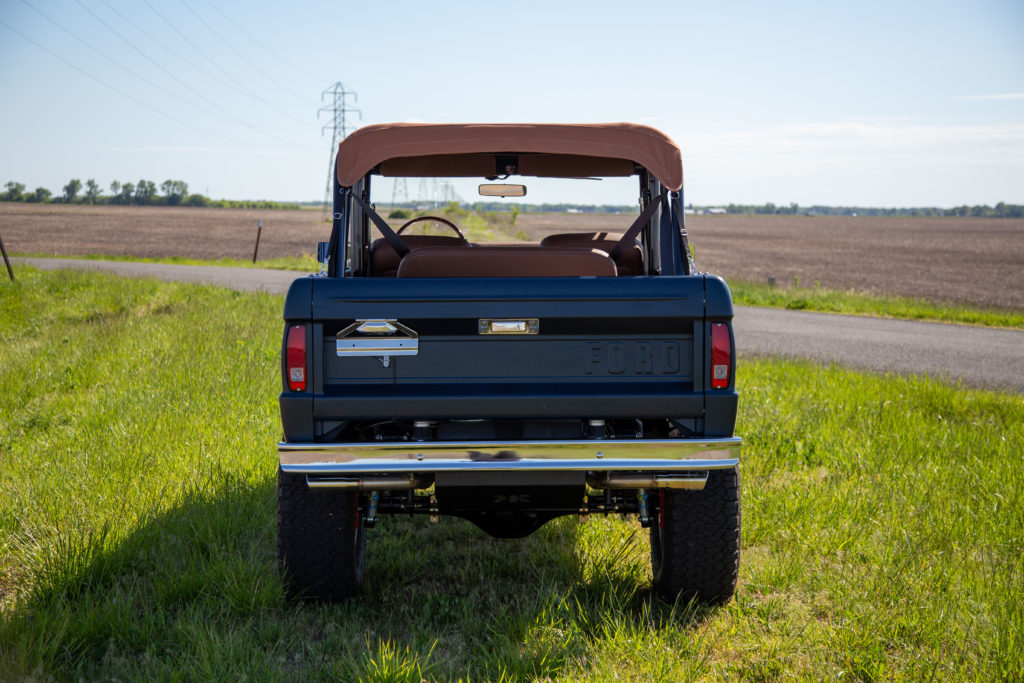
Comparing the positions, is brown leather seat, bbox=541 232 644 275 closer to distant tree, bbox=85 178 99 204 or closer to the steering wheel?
the steering wheel

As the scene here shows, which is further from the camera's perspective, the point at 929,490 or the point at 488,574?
the point at 929,490

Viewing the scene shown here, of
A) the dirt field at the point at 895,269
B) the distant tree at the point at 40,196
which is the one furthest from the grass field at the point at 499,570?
the distant tree at the point at 40,196

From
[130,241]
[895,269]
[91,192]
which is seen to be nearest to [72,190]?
[91,192]

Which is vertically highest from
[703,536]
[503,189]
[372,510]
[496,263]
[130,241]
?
[130,241]

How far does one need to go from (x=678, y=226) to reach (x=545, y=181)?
1.03m

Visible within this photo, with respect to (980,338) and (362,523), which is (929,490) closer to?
(362,523)

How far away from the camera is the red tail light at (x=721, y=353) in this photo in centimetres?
299

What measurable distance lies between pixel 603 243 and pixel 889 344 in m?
8.49

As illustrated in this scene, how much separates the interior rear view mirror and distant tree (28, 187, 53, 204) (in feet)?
260

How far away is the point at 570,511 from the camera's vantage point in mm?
3371

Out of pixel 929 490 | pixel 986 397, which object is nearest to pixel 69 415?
pixel 929 490

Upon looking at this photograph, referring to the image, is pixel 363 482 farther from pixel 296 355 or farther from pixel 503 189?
pixel 503 189

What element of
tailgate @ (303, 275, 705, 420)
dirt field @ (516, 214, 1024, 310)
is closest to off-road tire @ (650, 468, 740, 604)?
tailgate @ (303, 275, 705, 420)

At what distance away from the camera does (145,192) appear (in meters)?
115
